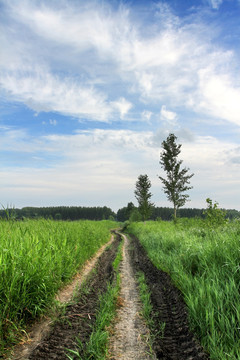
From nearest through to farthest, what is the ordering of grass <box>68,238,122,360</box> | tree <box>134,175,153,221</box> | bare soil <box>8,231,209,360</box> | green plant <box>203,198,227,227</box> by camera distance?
1. grass <box>68,238,122,360</box>
2. bare soil <box>8,231,209,360</box>
3. green plant <box>203,198,227,227</box>
4. tree <box>134,175,153,221</box>

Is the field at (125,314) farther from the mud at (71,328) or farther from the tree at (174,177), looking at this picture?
the tree at (174,177)

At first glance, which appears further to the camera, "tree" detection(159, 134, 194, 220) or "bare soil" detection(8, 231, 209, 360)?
"tree" detection(159, 134, 194, 220)

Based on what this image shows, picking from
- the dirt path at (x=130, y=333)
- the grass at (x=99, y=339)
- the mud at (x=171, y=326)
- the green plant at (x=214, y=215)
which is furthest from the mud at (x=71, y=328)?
the green plant at (x=214, y=215)

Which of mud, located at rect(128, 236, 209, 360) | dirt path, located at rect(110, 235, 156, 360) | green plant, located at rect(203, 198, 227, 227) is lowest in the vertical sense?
dirt path, located at rect(110, 235, 156, 360)

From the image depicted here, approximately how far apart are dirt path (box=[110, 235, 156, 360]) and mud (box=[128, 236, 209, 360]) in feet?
0.71

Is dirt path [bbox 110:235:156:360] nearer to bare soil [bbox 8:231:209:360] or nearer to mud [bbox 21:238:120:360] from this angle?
bare soil [bbox 8:231:209:360]

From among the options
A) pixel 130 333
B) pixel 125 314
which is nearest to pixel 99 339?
pixel 130 333

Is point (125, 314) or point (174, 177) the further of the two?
point (174, 177)

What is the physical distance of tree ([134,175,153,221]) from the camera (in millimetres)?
35750

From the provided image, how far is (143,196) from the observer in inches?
1460

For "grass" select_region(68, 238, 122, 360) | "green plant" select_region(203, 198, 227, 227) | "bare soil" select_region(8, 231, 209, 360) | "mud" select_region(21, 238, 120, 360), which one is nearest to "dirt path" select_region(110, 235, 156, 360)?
"bare soil" select_region(8, 231, 209, 360)

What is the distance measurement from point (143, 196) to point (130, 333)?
33.6 metres

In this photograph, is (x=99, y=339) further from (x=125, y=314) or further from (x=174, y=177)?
(x=174, y=177)

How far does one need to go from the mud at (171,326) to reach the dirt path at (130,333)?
0.71 ft
